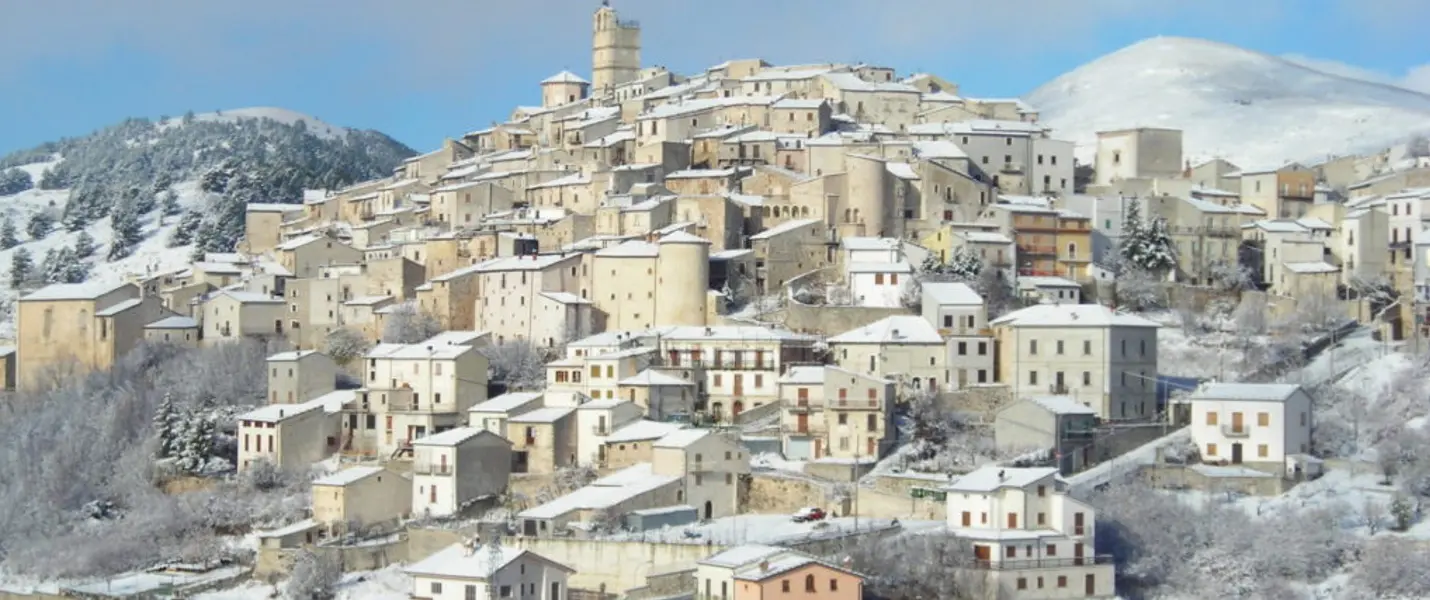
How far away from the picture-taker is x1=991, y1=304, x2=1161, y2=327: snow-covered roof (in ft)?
171

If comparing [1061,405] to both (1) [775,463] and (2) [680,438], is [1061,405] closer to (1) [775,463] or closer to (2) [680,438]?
(1) [775,463]

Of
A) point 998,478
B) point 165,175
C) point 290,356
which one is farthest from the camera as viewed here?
point 165,175

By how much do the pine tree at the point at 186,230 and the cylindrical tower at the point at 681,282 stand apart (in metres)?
31.8

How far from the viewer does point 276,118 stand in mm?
141500

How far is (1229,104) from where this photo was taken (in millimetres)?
103938

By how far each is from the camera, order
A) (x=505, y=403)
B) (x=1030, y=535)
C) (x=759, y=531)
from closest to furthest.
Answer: (x=1030, y=535) → (x=759, y=531) → (x=505, y=403)

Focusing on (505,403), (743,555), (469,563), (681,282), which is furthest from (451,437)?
(743,555)

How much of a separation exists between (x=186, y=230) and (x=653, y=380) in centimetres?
3883

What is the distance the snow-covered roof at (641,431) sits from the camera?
5112 cm

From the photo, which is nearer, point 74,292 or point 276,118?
point 74,292

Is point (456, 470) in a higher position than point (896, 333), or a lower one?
lower

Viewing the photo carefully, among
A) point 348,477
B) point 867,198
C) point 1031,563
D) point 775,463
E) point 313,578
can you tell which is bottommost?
point 313,578

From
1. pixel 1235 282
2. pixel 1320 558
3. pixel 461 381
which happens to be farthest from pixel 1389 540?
pixel 461 381

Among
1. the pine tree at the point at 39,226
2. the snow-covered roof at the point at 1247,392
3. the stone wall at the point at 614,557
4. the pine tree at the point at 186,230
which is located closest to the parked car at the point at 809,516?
the stone wall at the point at 614,557
